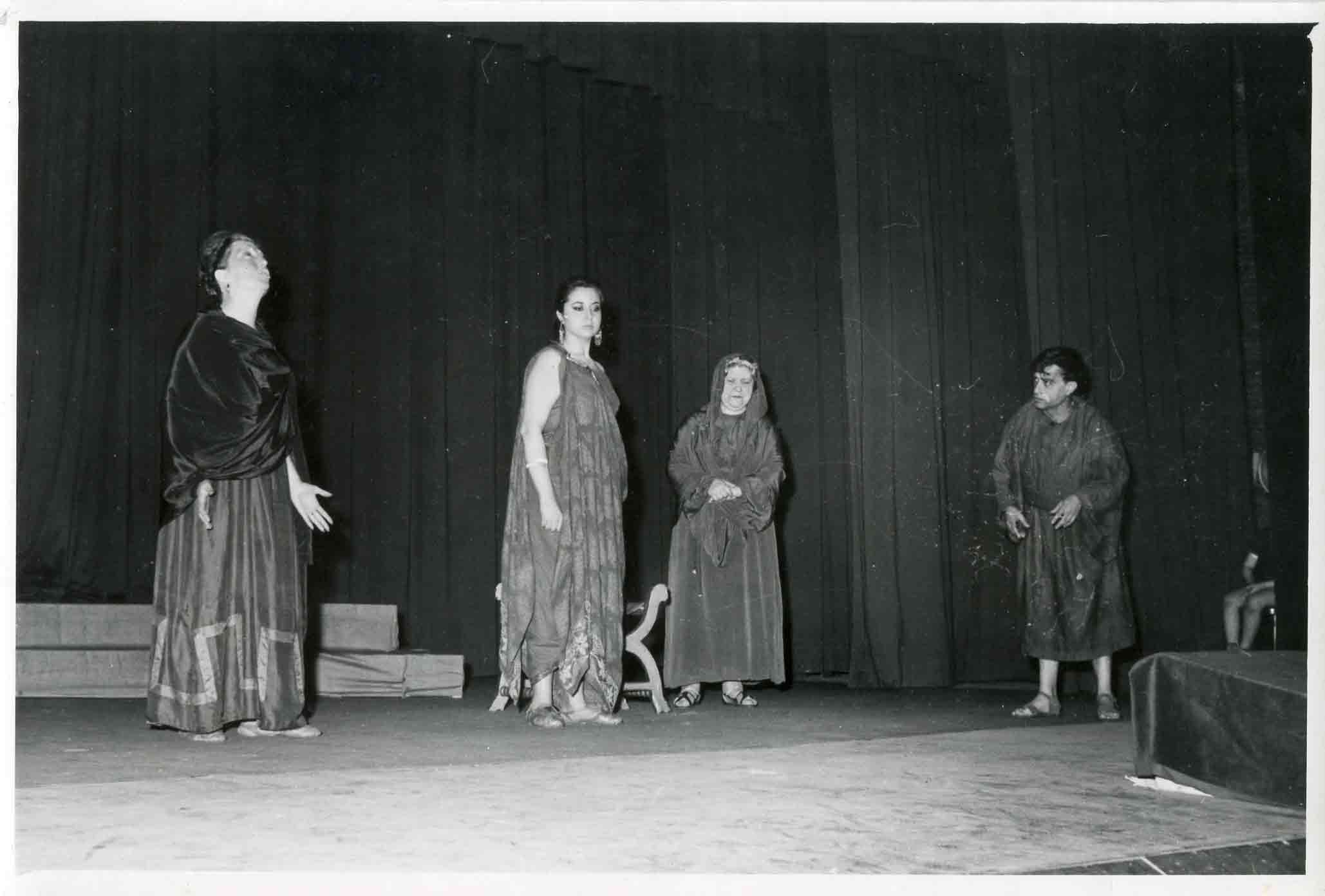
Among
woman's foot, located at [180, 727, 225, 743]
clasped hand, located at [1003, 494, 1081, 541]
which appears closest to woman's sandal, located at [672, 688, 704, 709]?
clasped hand, located at [1003, 494, 1081, 541]

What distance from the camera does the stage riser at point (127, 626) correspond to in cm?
567

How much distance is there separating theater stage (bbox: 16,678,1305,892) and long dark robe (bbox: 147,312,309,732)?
0.17 meters

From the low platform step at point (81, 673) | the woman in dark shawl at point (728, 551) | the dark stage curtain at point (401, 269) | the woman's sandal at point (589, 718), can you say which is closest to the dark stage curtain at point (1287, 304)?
the woman's sandal at point (589, 718)

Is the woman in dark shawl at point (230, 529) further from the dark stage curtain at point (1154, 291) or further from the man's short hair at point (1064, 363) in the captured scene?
the dark stage curtain at point (1154, 291)

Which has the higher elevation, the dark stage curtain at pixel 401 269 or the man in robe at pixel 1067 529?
the dark stage curtain at pixel 401 269

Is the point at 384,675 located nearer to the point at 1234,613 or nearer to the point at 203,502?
the point at 203,502

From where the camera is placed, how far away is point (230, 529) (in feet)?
13.5

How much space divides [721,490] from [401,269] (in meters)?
2.39

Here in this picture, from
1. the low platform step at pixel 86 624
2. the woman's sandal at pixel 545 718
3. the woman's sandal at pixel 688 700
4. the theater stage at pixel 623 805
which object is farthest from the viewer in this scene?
the low platform step at pixel 86 624

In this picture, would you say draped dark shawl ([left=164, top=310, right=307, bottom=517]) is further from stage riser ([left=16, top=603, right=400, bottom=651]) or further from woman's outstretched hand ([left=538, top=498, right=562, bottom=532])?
stage riser ([left=16, top=603, right=400, bottom=651])

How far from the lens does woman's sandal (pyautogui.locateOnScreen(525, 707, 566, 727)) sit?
4398mm

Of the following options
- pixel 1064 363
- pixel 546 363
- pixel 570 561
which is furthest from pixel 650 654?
pixel 1064 363

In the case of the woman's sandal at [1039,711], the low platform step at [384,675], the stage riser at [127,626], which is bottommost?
the woman's sandal at [1039,711]

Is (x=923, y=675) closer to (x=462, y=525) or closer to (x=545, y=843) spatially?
(x=462, y=525)
